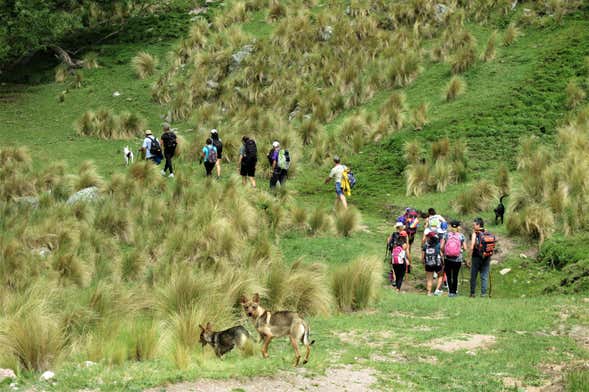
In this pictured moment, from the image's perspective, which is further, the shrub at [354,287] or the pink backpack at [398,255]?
the pink backpack at [398,255]

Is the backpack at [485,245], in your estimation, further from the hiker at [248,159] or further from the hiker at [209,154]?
the hiker at [209,154]

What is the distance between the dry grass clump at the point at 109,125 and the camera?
25078 millimetres

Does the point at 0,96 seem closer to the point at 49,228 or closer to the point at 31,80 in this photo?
the point at 31,80

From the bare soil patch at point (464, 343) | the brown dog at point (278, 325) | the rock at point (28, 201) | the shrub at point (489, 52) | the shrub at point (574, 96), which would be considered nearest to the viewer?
the brown dog at point (278, 325)

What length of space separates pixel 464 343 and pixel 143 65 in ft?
82.4

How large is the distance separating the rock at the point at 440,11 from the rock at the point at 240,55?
8.07 metres

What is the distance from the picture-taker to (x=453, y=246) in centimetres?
1263

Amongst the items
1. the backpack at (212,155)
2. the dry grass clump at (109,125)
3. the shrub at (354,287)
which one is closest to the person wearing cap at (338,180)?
the backpack at (212,155)

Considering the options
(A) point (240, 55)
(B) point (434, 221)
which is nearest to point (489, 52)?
(A) point (240, 55)

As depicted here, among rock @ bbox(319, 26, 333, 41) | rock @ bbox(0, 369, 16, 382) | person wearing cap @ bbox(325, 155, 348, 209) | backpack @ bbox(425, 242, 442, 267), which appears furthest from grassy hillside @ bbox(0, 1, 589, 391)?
backpack @ bbox(425, 242, 442, 267)

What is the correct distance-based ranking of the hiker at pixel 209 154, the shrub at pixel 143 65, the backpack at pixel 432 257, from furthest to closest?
1. the shrub at pixel 143 65
2. the hiker at pixel 209 154
3. the backpack at pixel 432 257

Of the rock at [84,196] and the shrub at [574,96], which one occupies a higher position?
the shrub at [574,96]

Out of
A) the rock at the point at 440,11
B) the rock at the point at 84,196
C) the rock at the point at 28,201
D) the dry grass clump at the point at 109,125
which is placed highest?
the rock at the point at 440,11

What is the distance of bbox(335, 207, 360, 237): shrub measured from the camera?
51.9 feet
